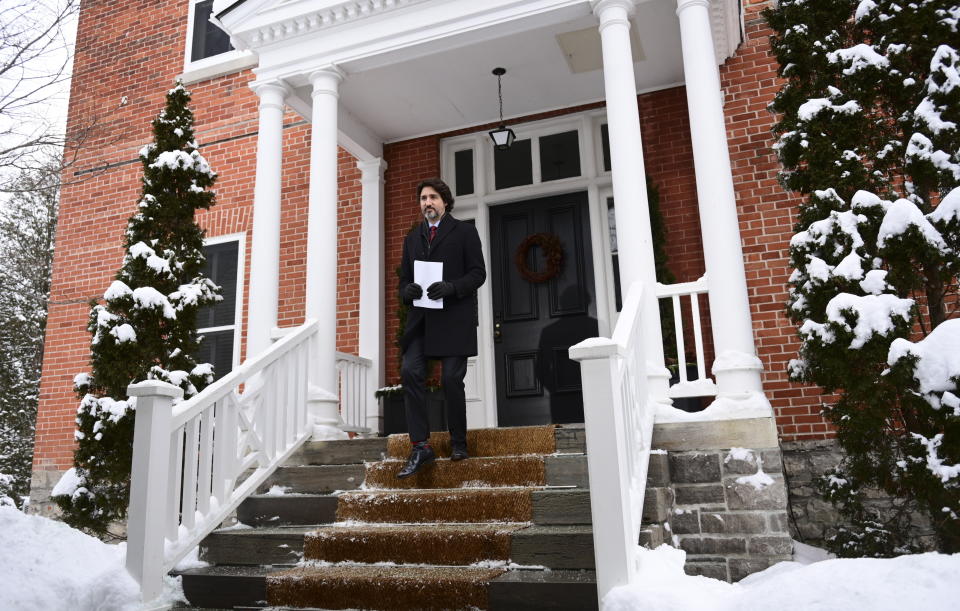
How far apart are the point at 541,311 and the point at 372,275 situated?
70.1 inches

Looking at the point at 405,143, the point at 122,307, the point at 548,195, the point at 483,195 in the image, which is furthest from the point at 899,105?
the point at 122,307

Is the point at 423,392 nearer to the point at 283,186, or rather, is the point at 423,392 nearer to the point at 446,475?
the point at 446,475

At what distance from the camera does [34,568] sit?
3465 millimetres

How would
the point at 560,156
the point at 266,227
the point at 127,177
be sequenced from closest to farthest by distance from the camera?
the point at 266,227 → the point at 560,156 → the point at 127,177

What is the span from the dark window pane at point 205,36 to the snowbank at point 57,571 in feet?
21.0

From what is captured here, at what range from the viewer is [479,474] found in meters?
4.18

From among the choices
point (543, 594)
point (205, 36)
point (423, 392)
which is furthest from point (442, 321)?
point (205, 36)

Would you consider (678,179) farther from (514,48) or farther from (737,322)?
(737,322)

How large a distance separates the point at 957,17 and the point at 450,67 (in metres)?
3.71

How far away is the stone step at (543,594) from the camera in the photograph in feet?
9.78

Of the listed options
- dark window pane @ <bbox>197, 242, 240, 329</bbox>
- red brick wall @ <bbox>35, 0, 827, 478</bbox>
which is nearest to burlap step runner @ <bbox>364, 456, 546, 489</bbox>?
red brick wall @ <bbox>35, 0, 827, 478</bbox>

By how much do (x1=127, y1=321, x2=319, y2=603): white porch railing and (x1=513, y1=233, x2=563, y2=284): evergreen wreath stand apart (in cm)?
241

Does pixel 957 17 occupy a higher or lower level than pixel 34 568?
higher

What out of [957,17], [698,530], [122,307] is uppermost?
[957,17]
